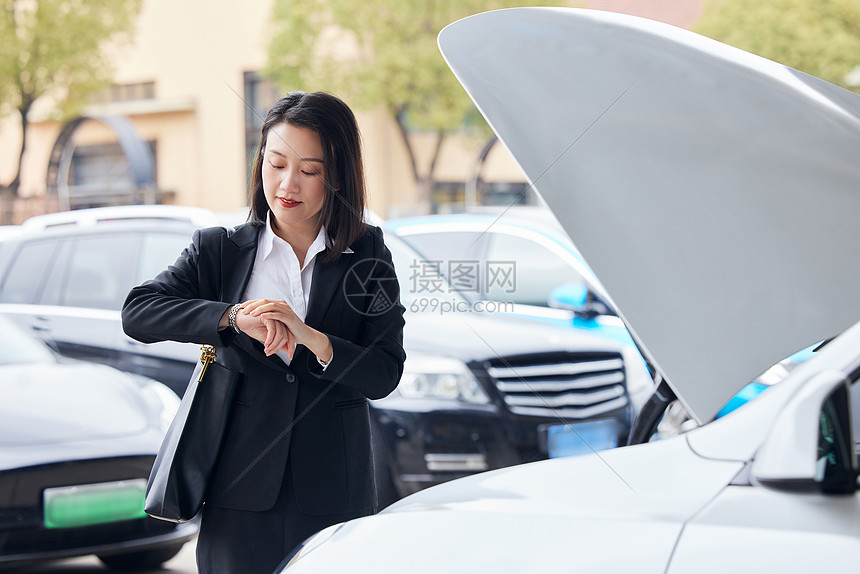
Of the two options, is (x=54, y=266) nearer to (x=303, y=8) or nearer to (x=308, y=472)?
(x=308, y=472)

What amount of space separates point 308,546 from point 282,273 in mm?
633

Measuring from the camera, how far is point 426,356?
434cm

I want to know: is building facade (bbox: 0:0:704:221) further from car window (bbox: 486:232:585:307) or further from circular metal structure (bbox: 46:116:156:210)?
car window (bbox: 486:232:585:307)

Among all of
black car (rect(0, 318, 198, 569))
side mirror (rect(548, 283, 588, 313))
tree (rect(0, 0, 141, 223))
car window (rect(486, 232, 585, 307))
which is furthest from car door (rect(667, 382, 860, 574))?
tree (rect(0, 0, 141, 223))

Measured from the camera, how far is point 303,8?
69.4 feet

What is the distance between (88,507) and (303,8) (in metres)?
19.0

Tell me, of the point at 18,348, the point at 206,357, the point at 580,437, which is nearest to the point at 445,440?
the point at 580,437

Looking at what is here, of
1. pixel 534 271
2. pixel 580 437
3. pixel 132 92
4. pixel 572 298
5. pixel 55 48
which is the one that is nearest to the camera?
pixel 580 437

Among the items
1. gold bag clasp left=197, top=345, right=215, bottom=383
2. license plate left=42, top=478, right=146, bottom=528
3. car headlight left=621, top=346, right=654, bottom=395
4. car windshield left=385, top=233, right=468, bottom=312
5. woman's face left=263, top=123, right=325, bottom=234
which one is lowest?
license plate left=42, top=478, right=146, bottom=528

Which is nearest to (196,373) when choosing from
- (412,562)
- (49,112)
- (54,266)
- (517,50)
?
(412,562)

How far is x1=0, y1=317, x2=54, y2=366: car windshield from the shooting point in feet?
14.4

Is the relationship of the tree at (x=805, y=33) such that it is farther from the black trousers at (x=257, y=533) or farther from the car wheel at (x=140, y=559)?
the black trousers at (x=257, y=533)

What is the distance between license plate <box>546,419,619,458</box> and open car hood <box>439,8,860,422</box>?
7.09 ft

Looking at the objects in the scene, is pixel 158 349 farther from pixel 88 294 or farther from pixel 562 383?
pixel 562 383
